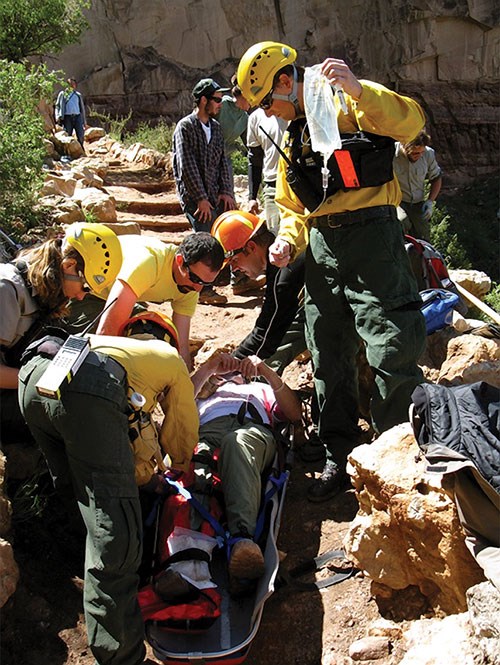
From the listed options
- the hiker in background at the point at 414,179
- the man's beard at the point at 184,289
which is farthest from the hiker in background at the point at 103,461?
the hiker in background at the point at 414,179

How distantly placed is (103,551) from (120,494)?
0.70 ft

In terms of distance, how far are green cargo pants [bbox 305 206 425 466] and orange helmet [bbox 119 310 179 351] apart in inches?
29.0

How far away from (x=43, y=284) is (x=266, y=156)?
3.18 metres

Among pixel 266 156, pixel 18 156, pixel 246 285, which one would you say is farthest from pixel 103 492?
pixel 18 156

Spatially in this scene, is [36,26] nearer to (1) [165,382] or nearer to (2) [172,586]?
(1) [165,382]

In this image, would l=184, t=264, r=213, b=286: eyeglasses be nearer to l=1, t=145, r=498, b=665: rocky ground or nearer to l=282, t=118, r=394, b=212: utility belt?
l=282, t=118, r=394, b=212: utility belt

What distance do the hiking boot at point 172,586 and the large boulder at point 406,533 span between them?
71cm

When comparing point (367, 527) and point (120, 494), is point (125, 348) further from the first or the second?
point (367, 527)

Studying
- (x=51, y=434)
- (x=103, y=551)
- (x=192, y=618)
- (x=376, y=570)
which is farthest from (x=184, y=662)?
(x=51, y=434)

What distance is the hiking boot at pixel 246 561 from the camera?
2.93 m

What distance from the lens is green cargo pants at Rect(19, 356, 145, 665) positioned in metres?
2.56

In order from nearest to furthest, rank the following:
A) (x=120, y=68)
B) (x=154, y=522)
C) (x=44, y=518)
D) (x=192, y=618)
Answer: (x=192, y=618)
(x=154, y=522)
(x=44, y=518)
(x=120, y=68)

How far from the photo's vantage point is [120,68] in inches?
940

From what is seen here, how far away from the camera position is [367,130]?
3.36 meters
